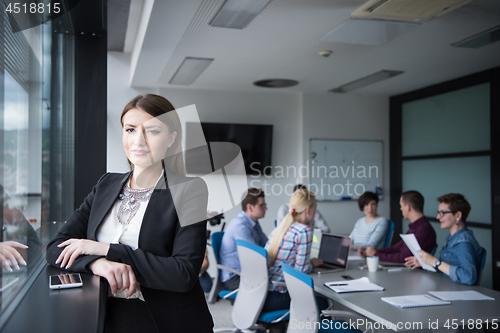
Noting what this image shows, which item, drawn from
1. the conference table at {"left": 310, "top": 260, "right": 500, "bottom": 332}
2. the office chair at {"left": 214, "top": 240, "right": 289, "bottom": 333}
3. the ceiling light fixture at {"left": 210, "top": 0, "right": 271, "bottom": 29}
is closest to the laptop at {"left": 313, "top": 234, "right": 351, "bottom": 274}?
the conference table at {"left": 310, "top": 260, "right": 500, "bottom": 332}

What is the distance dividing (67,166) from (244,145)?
3.95m

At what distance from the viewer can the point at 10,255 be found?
2.71 feet

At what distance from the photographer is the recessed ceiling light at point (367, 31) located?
10.1 feet

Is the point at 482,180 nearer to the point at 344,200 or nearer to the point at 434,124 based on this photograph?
the point at 434,124

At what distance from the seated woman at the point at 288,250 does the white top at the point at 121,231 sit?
5.89 feet

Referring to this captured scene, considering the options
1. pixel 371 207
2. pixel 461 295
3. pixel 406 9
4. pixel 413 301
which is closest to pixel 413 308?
pixel 413 301

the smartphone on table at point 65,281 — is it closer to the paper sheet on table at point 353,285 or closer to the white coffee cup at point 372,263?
the paper sheet on table at point 353,285

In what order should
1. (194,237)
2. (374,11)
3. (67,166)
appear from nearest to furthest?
(194,237)
(67,166)
(374,11)

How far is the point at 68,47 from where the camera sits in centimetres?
197

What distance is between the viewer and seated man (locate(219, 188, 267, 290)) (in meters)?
3.63

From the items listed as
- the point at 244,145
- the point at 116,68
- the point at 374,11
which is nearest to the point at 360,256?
the point at 374,11

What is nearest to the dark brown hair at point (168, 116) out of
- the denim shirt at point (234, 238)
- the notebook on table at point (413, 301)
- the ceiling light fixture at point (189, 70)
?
the notebook on table at point (413, 301)

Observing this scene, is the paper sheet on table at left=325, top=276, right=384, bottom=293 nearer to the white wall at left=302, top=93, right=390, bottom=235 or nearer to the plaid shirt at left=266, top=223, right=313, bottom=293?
the plaid shirt at left=266, top=223, right=313, bottom=293

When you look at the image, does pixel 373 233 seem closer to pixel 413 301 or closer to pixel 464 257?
pixel 464 257
